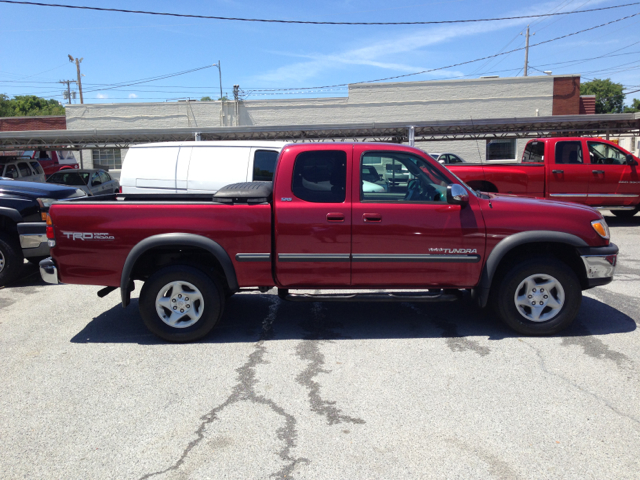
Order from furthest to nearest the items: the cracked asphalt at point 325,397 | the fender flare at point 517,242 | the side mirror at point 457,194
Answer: the fender flare at point 517,242
the side mirror at point 457,194
the cracked asphalt at point 325,397

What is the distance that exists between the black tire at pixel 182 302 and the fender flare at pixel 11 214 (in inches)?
143

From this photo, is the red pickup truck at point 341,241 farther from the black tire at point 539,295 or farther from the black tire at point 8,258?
the black tire at point 8,258

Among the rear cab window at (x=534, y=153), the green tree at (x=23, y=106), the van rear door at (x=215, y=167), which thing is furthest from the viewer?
the green tree at (x=23, y=106)

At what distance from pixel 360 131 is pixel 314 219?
1686 cm

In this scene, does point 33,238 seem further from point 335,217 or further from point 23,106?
point 23,106

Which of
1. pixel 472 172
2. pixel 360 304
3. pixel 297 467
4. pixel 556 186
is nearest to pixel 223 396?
pixel 297 467

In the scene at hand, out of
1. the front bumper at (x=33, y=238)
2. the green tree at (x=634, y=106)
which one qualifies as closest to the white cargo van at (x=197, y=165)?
the front bumper at (x=33, y=238)

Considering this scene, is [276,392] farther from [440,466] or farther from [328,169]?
[328,169]

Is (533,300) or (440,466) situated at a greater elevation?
→ (533,300)

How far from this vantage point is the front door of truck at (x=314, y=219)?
5000 mm

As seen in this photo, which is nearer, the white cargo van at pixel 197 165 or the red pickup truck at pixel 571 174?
the white cargo van at pixel 197 165

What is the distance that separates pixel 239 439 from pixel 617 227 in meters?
12.2

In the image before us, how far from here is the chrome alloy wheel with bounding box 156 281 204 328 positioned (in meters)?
5.12

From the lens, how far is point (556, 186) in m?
12.0
